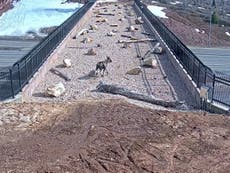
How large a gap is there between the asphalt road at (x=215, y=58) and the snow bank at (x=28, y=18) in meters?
15.9

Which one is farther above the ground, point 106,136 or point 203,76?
point 203,76

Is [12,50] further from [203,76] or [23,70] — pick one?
[203,76]

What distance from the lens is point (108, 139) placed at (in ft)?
36.6

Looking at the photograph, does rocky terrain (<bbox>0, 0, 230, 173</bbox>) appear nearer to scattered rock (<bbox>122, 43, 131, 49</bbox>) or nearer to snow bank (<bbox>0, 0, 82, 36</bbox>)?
scattered rock (<bbox>122, 43, 131, 49</bbox>)

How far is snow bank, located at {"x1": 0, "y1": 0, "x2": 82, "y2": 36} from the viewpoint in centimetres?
4745

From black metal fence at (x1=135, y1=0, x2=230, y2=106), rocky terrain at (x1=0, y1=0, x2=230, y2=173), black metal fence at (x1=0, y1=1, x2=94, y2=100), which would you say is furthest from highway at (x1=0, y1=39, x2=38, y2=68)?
rocky terrain at (x1=0, y1=0, x2=230, y2=173)

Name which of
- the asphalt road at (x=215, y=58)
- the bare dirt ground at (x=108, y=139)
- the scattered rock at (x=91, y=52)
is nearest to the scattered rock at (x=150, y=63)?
the scattered rock at (x=91, y=52)

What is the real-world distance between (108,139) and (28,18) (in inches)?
1728

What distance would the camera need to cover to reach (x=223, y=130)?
39.4ft

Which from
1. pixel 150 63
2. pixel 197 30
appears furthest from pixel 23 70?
pixel 197 30

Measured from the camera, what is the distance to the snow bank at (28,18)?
156ft

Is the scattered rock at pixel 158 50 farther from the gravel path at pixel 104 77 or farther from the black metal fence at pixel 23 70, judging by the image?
the black metal fence at pixel 23 70

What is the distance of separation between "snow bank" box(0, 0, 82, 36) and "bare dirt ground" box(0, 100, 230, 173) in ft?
108

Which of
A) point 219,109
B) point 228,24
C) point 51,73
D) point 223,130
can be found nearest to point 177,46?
point 51,73
